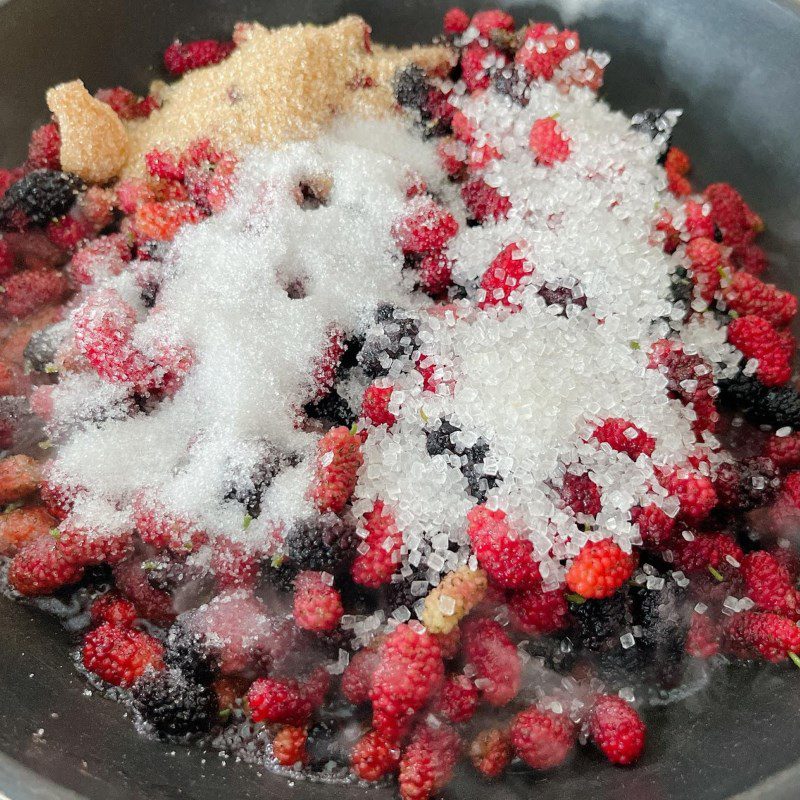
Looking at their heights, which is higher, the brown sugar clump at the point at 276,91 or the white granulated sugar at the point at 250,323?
the brown sugar clump at the point at 276,91

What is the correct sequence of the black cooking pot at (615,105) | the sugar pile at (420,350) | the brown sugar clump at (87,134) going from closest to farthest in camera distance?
the black cooking pot at (615,105)
the sugar pile at (420,350)
the brown sugar clump at (87,134)

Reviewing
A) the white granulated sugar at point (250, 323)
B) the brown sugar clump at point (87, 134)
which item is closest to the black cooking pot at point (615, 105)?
the brown sugar clump at point (87, 134)

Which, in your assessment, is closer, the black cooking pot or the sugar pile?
the black cooking pot

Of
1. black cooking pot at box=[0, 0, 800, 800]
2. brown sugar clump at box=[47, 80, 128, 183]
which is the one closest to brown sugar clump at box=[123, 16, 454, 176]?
brown sugar clump at box=[47, 80, 128, 183]

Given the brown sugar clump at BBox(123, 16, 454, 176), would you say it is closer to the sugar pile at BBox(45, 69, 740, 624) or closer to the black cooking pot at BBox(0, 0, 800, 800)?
the sugar pile at BBox(45, 69, 740, 624)

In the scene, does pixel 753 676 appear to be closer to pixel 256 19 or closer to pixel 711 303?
pixel 711 303

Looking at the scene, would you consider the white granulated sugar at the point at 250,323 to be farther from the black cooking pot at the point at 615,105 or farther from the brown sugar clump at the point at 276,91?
the black cooking pot at the point at 615,105

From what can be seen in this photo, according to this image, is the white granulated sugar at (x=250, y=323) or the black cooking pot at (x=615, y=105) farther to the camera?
the white granulated sugar at (x=250, y=323)

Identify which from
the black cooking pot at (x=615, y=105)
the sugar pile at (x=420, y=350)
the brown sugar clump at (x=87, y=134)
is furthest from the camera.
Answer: the brown sugar clump at (x=87, y=134)
